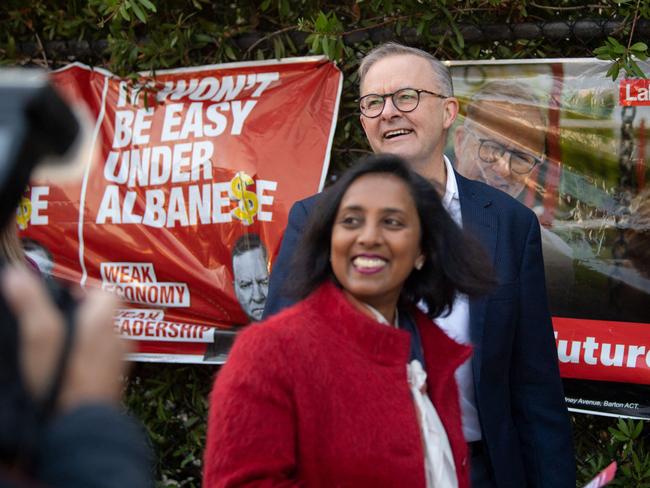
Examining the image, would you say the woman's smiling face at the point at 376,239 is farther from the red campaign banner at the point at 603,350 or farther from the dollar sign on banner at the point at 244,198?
the dollar sign on banner at the point at 244,198

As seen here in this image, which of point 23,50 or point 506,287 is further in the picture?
point 23,50

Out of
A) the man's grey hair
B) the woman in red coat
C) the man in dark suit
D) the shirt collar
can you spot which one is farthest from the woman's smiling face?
the man's grey hair

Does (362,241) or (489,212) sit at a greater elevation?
(489,212)

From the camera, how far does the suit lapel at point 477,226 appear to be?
9.46 feet

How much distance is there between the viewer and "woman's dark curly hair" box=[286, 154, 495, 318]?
7.86 feet

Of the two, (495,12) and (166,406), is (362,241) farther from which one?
(166,406)

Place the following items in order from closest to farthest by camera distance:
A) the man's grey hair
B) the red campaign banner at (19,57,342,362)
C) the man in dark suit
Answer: the man in dark suit
the man's grey hair
the red campaign banner at (19,57,342,362)

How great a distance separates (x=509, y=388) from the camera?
3.01m

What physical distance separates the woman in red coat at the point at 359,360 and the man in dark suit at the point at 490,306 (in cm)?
30

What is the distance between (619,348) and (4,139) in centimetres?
313

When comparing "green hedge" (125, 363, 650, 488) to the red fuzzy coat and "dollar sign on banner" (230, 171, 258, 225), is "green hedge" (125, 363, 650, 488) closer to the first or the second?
"dollar sign on banner" (230, 171, 258, 225)

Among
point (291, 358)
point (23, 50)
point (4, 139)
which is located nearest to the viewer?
point (4, 139)

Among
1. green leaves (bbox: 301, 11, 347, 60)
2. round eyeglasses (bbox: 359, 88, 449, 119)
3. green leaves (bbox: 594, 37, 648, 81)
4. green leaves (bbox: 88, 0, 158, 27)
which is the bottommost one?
Result: round eyeglasses (bbox: 359, 88, 449, 119)

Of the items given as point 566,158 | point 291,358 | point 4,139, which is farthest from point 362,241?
point 566,158
